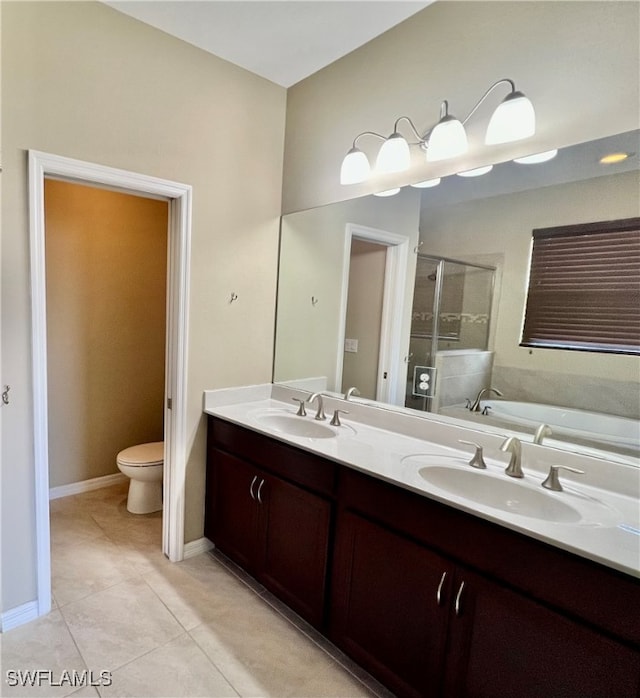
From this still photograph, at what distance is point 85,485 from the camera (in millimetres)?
2934

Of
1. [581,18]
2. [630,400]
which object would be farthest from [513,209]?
[630,400]

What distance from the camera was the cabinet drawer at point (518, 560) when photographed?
928 millimetres

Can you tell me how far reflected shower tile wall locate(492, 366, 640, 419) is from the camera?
1.37 m

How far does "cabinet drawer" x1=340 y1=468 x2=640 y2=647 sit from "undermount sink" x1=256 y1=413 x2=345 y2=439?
1.95ft

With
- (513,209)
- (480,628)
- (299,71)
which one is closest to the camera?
(480,628)

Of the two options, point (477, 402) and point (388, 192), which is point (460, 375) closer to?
point (477, 402)

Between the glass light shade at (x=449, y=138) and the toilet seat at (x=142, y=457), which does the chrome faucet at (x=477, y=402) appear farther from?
the toilet seat at (x=142, y=457)

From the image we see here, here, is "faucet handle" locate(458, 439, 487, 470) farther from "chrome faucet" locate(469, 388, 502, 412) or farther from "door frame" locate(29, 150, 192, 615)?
"door frame" locate(29, 150, 192, 615)

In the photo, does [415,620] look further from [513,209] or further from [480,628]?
[513,209]

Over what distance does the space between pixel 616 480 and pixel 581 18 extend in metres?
1.53

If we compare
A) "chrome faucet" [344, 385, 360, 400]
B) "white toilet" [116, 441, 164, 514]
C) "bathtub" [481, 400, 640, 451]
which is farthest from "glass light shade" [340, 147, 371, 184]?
"white toilet" [116, 441, 164, 514]

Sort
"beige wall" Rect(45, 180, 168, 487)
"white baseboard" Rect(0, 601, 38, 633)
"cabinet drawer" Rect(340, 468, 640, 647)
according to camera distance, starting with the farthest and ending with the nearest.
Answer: "beige wall" Rect(45, 180, 168, 487) < "white baseboard" Rect(0, 601, 38, 633) < "cabinet drawer" Rect(340, 468, 640, 647)

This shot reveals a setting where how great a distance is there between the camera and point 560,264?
59.2 inches

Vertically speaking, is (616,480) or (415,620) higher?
(616,480)
